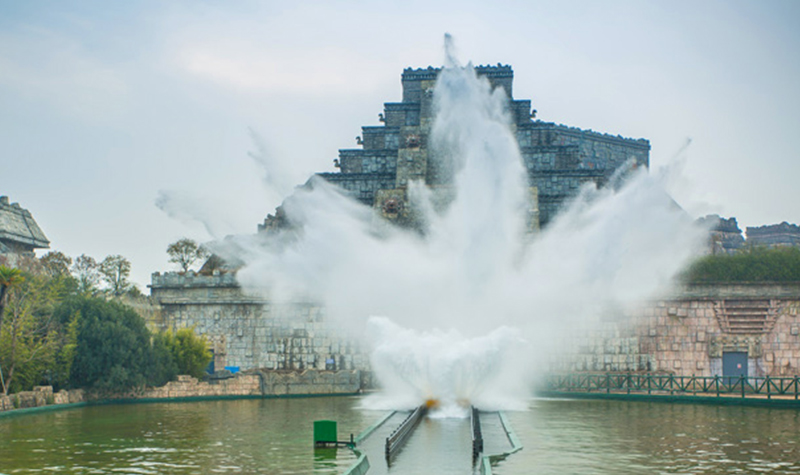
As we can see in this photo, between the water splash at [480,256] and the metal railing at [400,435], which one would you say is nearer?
the metal railing at [400,435]

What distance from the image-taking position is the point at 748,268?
5197 cm

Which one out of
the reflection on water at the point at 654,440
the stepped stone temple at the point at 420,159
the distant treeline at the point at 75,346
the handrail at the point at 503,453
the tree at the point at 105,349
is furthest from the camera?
the stepped stone temple at the point at 420,159

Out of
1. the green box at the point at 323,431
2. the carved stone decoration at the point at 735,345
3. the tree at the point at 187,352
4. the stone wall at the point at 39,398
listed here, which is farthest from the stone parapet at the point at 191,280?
the green box at the point at 323,431

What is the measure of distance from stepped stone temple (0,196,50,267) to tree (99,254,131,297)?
5360 mm

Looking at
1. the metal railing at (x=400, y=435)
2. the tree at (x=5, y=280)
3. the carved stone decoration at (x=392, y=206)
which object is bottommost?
the metal railing at (x=400, y=435)

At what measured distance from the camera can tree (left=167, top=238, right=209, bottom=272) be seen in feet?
267

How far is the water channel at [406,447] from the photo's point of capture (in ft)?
70.8

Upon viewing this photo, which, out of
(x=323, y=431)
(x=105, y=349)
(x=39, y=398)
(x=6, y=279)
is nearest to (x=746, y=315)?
(x=105, y=349)

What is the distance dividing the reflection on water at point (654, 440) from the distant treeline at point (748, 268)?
49.6ft

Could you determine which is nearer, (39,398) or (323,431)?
(323,431)

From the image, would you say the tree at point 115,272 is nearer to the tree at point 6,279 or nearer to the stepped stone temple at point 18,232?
the stepped stone temple at point 18,232

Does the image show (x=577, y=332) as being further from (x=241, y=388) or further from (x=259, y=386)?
(x=241, y=388)

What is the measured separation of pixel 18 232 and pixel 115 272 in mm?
7926

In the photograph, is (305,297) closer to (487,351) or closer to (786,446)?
(487,351)
